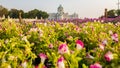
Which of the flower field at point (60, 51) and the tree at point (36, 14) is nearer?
the flower field at point (60, 51)

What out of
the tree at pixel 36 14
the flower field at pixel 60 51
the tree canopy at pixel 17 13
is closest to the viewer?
the flower field at pixel 60 51

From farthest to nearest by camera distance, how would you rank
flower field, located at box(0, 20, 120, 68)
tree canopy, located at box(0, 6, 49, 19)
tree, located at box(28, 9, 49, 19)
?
tree, located at box(28, 9, 49, 19) < tree canopy, located at box(0, 6, 49, 19) < flower field, located at box(0, 20, 120, 68)

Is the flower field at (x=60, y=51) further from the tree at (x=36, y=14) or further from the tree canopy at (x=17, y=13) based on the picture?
the tree at (x=36, y=14)

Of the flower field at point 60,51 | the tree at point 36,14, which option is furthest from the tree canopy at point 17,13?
the flower field at point 60,51

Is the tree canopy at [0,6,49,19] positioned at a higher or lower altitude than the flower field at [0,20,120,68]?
lower

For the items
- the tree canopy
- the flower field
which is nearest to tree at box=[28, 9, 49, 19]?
the tree canopy

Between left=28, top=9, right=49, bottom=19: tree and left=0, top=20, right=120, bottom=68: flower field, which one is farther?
left=28, top=9, right=49, bottom=19: tree

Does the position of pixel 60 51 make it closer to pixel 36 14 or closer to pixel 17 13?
pixel 17 13

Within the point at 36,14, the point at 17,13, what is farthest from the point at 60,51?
the point at 36,14

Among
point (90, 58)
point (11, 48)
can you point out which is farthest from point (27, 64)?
point (11, 48)

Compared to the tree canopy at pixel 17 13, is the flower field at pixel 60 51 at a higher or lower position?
higher

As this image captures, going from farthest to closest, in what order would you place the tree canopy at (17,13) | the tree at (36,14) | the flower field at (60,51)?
the tree at (36,14), the tree canopy at (17,13), the flower field at (60,51)

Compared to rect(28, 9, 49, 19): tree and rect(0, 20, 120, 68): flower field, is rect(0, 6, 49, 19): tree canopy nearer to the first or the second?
rect(28, 9, 49, 19): tree

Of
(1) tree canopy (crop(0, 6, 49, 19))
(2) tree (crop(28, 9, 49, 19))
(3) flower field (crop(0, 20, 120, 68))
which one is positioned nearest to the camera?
(3) flower field (crop(0, 20, 120, 68))
